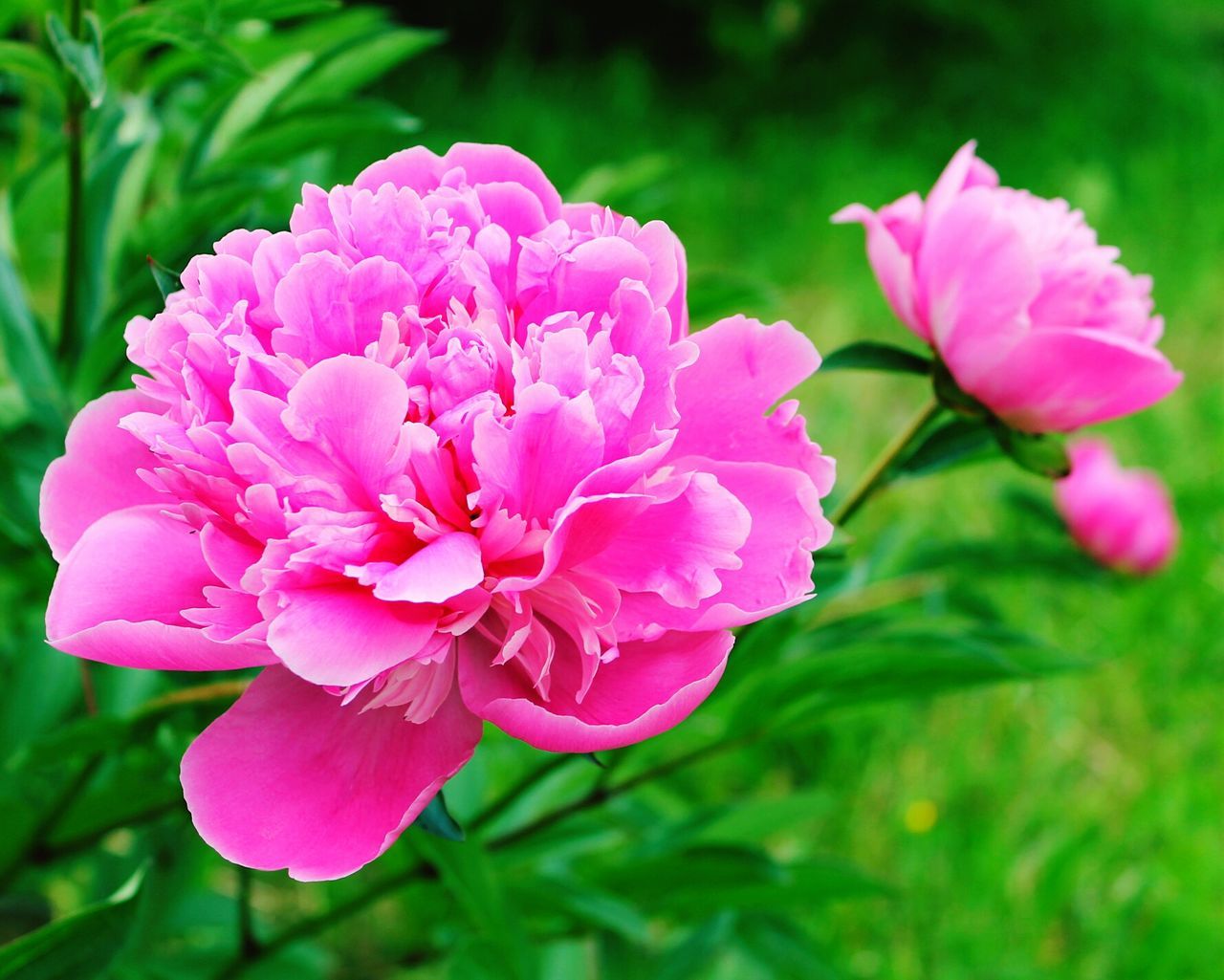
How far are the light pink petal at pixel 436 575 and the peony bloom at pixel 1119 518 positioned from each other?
1087 millimetres

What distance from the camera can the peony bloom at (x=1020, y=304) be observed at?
0.54 m

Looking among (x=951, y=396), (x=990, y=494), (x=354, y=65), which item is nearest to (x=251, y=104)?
(x=354, y=65)

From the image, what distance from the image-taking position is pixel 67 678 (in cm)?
82

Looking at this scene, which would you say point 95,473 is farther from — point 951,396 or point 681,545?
point 951,396

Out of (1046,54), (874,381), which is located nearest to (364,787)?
(874,381)

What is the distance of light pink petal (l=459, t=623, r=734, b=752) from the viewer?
390 millimetres

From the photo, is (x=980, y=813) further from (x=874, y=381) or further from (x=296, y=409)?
(x=296, y=409)

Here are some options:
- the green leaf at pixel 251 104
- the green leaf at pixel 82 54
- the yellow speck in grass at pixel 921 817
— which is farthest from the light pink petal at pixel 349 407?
the yellow speck in grass at pixel 921 817

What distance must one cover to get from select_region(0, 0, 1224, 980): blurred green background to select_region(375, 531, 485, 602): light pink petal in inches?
8.1

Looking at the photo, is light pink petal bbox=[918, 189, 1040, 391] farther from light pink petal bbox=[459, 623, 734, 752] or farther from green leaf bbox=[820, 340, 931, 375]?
light pink petal bbox=[459, 623, 734, 752]

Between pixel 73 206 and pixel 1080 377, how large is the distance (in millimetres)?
448

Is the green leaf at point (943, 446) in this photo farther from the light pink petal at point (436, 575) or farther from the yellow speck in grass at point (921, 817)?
the yellow speck in grass at point (921, 817)

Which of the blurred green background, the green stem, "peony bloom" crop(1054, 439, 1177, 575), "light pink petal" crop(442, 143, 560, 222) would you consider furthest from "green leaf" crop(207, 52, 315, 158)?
"peony bloom" crop(1054, 439, 1177, 575)

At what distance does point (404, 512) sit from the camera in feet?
1.30
